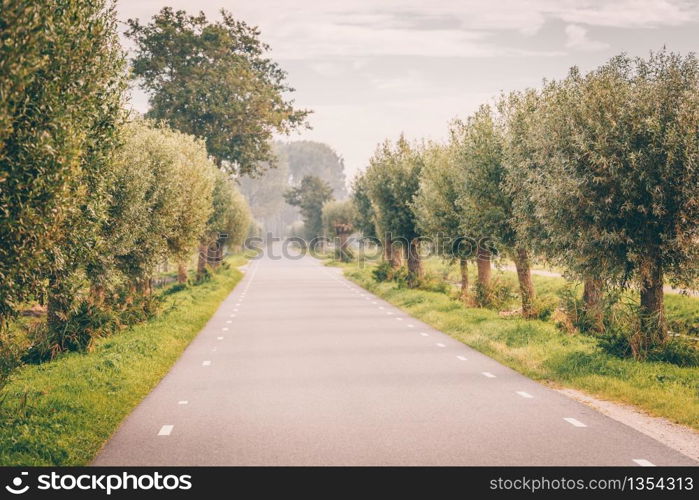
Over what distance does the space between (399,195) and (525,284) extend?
42.9 ft

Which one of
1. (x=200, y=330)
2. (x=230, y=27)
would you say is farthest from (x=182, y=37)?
(x=200, y=330)

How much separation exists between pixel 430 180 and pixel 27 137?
2057 centimetres

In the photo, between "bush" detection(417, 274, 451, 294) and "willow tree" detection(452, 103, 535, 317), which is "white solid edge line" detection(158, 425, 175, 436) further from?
"bush" detection(417, 274, 451, 294)

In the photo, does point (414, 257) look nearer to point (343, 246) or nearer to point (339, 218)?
point (343, 246)

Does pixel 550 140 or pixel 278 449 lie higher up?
pixel 550 140

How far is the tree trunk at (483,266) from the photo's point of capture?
26125 mm

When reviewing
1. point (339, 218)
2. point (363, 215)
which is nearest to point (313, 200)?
point (339, 218)

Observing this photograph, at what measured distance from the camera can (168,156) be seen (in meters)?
22.1

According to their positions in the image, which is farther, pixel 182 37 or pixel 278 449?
pixel 182 37

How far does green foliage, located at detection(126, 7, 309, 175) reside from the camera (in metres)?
42.7

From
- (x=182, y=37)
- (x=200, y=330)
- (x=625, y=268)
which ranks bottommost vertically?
(x=200, y=330)

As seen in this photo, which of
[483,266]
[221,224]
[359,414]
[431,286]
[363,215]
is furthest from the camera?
[363,215]

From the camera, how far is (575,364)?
13938mm
